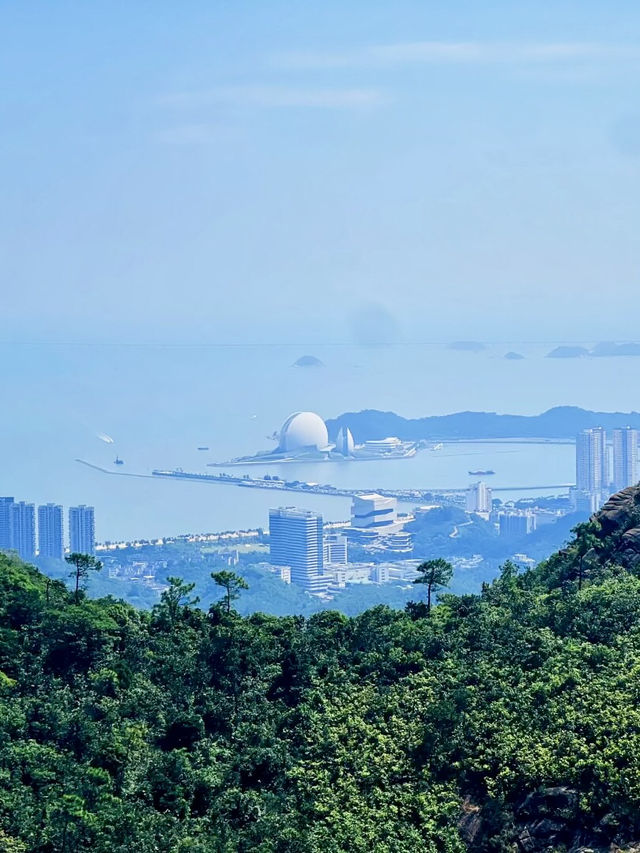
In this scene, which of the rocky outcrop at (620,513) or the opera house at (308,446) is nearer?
the rocky outcrop at (620,513)

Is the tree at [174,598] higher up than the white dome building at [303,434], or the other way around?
the white dome building at [303,434]

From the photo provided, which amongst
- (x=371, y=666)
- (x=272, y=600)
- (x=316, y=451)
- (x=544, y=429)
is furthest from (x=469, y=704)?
(x=544, y=429)

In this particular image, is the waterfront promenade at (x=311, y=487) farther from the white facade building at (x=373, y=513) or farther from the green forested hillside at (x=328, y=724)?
the green forested hillside at (x=328, y=724)

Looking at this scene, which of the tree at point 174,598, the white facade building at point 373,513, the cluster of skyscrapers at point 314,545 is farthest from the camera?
the white facade building at point 373,513

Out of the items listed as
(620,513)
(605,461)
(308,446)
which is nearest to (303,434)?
(308,446)

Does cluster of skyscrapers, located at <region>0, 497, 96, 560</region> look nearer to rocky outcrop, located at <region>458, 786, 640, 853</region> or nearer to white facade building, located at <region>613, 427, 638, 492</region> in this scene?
white facade building, located at <region>613, 427, 638, 492</region>

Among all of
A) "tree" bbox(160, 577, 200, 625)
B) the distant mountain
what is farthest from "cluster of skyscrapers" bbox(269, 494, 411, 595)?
"tree" bbox(160, 577, 200, 625)

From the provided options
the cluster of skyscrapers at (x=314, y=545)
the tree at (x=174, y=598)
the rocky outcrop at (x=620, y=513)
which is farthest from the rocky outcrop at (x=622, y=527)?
the cluster of skyscrapers at (x=314, y=545)

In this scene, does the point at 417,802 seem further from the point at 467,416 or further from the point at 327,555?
the point at 467,416
